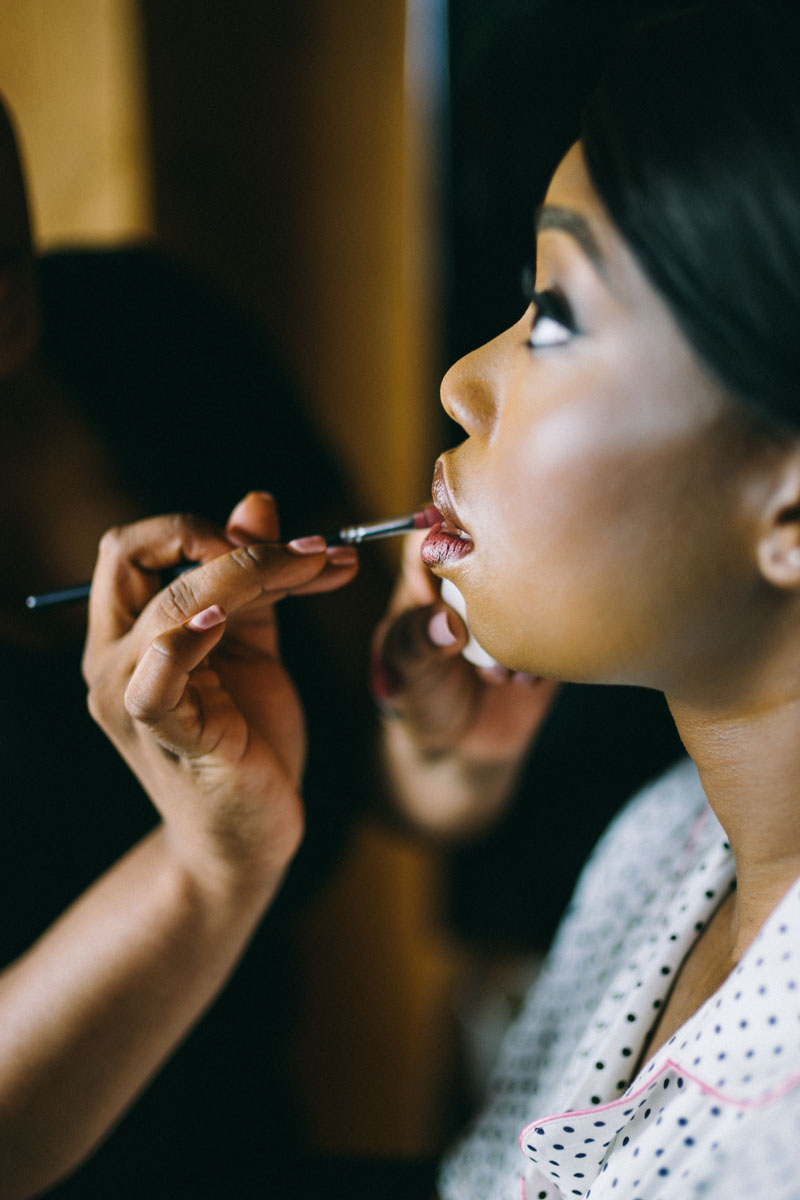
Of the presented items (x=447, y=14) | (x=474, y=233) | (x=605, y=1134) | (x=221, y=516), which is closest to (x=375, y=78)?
(x=447, y=14)

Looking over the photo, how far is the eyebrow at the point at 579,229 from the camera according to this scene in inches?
17.9

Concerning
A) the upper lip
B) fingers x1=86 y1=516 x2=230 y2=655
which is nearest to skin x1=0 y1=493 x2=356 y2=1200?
fingers x1=86 y1=516 x2=230 y2=655

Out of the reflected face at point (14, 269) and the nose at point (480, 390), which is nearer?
the nose at point (480, 390)

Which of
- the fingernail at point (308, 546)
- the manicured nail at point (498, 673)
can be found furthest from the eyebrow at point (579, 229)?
the manicured nail at point (498, 673)

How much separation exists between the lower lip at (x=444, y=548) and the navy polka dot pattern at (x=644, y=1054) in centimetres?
26

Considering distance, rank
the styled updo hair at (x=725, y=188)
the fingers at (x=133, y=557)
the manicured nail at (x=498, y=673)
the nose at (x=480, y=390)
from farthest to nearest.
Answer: the manicured nail at (x=498, y=673)
the fingers at (x=133, y=557)
the nose at (x=480, y=390)
the styled updo hair at (x=725, y=188)

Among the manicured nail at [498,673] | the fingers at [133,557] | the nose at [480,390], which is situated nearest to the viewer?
the nose at [480,390]

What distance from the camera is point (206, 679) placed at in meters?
0.63

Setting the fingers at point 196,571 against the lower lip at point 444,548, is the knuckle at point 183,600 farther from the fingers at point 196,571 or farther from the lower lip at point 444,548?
the lower lip at point 444,548

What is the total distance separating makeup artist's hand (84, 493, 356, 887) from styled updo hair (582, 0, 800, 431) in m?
0.30

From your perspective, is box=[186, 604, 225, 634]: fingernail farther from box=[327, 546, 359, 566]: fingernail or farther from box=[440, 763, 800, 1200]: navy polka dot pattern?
box=[440, 763, 800, 1200]: navy polka dot pattern

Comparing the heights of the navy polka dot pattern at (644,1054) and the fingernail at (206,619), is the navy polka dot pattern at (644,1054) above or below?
below

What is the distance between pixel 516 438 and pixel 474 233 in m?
0.92

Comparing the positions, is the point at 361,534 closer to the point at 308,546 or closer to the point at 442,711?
the point at 308,546
